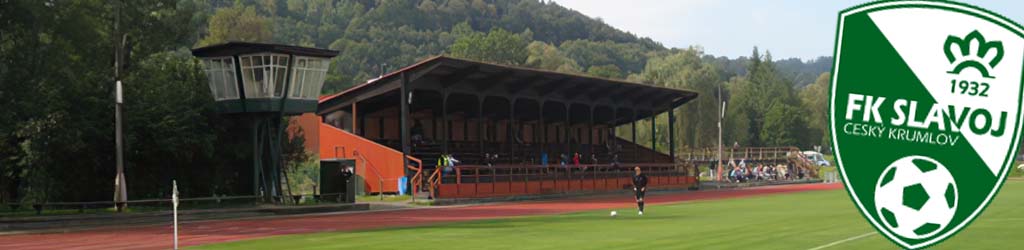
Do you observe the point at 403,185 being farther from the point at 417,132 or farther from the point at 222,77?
the point at 222,77

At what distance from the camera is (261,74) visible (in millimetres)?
38531

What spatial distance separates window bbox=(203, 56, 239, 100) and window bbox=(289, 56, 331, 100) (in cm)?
206

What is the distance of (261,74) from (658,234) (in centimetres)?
2064

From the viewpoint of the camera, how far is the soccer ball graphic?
3.05 metres

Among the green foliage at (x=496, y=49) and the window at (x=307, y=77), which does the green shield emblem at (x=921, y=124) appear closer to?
the window at (x=307, y=77)

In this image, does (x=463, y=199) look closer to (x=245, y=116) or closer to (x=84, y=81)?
(x=245, y=116)

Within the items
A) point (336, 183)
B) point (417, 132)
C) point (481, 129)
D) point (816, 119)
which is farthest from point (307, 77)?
point (816, 119)

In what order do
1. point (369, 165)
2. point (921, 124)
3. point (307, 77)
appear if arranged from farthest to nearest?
1. point (369, 165)
2. point (307, 77)
3. point (921, 124)

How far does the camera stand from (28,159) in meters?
35.0

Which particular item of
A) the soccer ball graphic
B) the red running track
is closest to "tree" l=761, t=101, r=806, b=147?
the red running track

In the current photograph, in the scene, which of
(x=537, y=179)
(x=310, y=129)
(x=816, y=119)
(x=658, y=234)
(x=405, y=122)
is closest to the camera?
(x=658, y=234)

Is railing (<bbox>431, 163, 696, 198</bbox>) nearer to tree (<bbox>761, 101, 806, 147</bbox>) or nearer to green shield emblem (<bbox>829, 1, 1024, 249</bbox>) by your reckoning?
green shield emblem (<bbox>829, 1, 1024, 249</bbox>)

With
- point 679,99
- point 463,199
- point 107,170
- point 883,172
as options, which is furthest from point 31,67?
point 679,99

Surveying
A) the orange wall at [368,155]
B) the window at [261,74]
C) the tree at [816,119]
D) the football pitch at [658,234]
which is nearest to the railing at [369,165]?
the orange wall at [368,155]
